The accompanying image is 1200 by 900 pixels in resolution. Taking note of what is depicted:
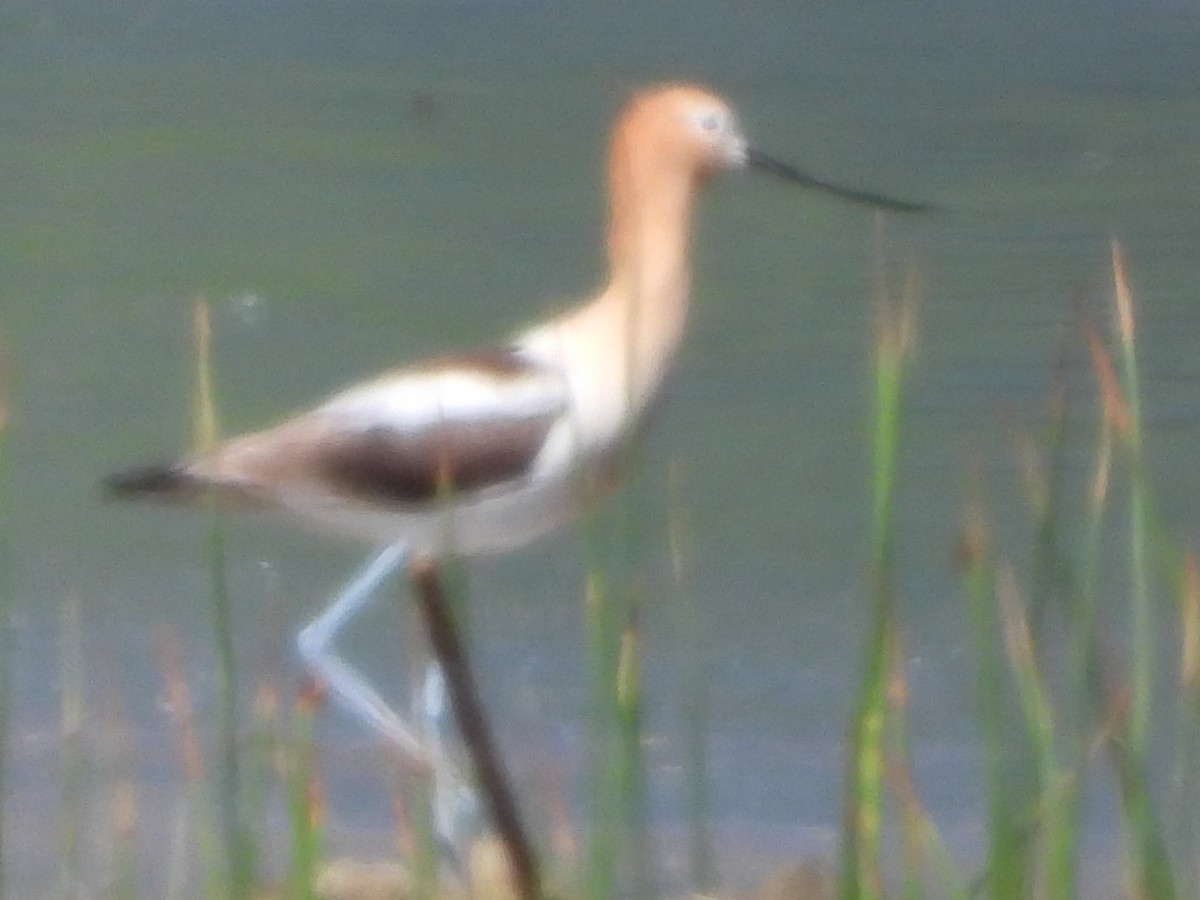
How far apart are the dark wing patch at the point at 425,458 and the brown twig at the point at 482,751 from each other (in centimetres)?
39

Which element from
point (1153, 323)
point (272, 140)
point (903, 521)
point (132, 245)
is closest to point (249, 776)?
point (903, 521)

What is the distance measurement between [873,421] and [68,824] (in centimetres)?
70

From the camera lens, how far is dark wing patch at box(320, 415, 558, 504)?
2.66m

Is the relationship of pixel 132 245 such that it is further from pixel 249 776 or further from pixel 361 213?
pixel 249 776

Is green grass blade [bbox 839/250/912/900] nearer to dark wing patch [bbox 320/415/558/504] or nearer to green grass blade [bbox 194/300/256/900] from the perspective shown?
green grass blade [bbox 194/300/256/900]

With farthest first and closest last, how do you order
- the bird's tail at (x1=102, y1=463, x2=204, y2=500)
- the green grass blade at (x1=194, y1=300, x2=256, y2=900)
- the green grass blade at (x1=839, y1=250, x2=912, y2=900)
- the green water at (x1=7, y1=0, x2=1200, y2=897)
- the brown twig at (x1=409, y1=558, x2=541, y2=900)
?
the green water at (x1=7, y1=0, x2=1200, y2=897) < the bird's tail at (x1=102, y1=463, x2=204, y2=500) < the brown twig at (x1=409, y1=558, x2=541, y2=900) < the green grass blade at (x1=194, y1=300, x2=256, y2=900) < the green grass blade at (x1=839, y1=250, x2=912, y2=900)

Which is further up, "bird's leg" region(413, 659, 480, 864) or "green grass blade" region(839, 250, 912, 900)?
"green grass blade" region(839, 250, 912, 900)

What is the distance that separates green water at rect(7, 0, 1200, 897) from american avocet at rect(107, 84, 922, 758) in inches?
7.0

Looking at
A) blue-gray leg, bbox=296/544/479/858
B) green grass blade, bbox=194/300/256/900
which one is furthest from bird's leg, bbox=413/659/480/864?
green grass blade, bbox=194/300/256/900

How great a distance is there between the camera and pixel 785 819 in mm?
3875

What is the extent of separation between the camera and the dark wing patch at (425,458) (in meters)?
2.66

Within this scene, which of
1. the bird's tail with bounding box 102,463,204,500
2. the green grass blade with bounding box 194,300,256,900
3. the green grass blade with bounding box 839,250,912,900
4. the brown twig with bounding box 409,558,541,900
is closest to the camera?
the green grass blade with bounding box 839,250,912,900

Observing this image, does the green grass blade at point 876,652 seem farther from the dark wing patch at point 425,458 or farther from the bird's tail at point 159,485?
the bird's tail at point 159,485

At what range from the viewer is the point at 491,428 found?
2652 millimetres
